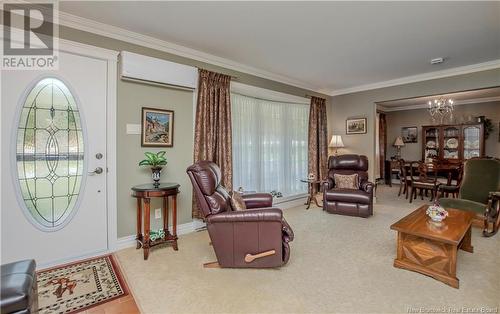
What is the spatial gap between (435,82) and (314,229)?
364 cm

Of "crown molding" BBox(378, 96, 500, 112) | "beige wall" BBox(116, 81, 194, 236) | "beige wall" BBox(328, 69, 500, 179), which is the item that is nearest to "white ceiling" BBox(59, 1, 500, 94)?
"beige wall" BBox(328, 69, 500, 179)

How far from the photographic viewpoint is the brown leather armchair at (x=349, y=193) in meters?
4.15

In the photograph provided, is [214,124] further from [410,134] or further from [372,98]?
[410,134]

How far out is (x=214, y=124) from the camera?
3.69 m

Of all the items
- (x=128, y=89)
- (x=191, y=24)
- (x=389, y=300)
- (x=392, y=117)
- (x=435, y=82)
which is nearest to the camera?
(x=389, y=300)

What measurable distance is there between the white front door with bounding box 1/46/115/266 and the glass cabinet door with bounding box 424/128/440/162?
8.28 metres

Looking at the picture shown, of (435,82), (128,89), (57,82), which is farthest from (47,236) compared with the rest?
(435,82)

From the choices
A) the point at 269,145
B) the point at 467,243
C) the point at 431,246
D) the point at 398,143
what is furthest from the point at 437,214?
the point at 398,143

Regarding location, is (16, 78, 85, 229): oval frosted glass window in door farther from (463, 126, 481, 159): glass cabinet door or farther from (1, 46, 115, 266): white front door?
(463, 126, 481, 159): glass cabinet door

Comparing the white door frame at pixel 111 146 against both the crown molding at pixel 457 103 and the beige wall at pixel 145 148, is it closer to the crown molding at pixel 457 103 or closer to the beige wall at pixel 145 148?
the beige wall at pixel 145 148

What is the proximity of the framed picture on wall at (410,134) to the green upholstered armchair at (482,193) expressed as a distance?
4.18 meters

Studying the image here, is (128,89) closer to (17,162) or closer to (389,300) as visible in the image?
(17,162)

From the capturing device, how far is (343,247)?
293 cm

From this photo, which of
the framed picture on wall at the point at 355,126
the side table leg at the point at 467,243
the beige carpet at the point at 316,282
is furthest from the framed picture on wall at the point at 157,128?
the framed picture on wall at the point at 355,126
